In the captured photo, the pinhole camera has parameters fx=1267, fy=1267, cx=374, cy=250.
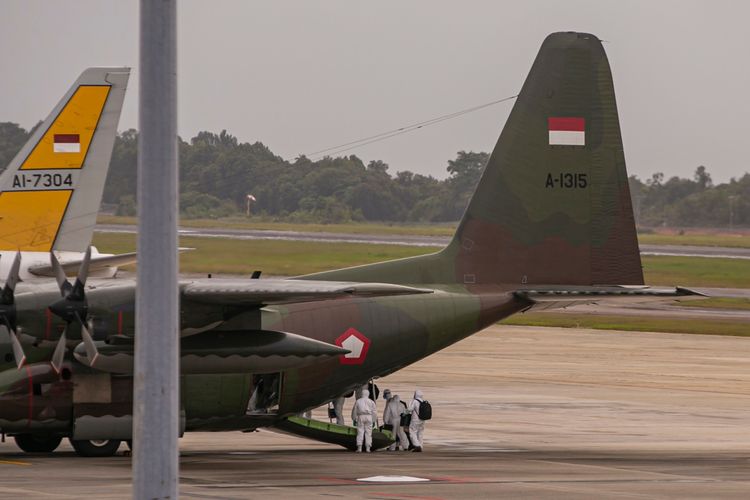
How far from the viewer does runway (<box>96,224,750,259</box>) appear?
109094mm

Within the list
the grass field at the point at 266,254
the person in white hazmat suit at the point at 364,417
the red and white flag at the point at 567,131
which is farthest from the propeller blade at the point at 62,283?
the grass field at the point at 266,254

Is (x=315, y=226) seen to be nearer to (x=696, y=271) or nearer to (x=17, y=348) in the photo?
(x=696, y=271)

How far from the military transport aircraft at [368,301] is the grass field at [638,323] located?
112 feet

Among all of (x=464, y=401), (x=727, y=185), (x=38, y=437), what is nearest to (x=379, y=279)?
(x=38, y=437)

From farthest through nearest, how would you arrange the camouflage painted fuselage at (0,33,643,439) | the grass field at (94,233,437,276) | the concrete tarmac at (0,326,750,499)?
the grass field at (94,233,437,276)
the camouflage painted fuselage at (0,33,643,439)
the concrete tarmac at (0,326,750,499)

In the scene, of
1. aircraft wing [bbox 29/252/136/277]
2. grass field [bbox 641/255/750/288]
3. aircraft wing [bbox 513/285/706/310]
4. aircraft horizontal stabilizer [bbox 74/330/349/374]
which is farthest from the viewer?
grass field [bbox 641/255/750/288]

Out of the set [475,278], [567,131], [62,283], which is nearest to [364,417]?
[475,278]

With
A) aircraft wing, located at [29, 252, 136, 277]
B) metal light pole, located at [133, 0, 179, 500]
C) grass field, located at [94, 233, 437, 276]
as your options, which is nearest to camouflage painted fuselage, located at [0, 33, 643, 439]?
aircraft wing, located at [29, 252, 136, 277]

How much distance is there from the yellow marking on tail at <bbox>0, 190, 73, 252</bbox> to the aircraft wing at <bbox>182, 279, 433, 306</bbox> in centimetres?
1221

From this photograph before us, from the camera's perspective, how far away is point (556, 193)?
27812mm

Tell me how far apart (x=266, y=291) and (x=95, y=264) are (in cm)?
826

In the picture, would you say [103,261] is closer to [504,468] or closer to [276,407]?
[276,407]

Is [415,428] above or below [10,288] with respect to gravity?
below

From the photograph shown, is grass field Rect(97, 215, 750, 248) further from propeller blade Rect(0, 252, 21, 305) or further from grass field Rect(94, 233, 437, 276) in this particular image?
propeller blade Rect(0, 252, 21, 305)
